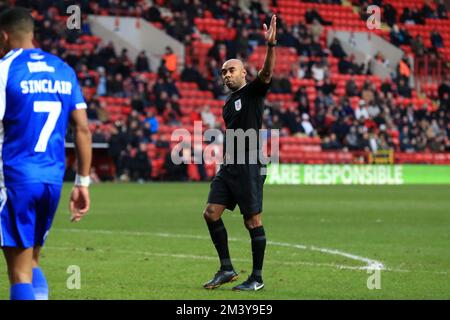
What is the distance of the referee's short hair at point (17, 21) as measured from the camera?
6273 mm

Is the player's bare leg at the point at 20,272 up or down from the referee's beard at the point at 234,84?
down

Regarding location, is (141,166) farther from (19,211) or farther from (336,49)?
(19,211)

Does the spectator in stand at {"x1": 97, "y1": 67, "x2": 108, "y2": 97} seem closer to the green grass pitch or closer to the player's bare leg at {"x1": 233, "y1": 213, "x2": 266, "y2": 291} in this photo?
the green grass pitch

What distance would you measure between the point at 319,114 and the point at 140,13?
7674 mm

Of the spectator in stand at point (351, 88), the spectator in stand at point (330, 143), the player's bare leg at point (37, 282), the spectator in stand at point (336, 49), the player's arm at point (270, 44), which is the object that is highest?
the spectator in stand at point (336, 49)

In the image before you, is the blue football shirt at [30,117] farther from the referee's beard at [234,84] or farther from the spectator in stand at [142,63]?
the spectator in stand at [142,63]

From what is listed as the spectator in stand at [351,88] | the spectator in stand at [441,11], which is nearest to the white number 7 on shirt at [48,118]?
the spectator in stand at [351,88]

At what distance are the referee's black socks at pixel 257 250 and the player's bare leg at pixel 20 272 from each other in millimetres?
3624

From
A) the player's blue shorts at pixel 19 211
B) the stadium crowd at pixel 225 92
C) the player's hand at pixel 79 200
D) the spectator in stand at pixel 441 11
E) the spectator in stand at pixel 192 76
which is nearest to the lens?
the player's blue shorts at pixel 19 211

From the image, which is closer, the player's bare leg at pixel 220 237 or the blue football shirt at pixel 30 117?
the blue football shirt at pixel 30 117

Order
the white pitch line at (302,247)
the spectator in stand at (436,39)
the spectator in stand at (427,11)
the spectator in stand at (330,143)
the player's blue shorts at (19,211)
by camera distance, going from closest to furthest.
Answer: the player's blue shorts at (19,211), the white pitch line at (302,247), the spectator in stand at (330,143), the spectator in stand at (436,39), the spectator in stand at (427,11)

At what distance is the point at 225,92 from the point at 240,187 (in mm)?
28615

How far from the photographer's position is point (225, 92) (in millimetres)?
38219
